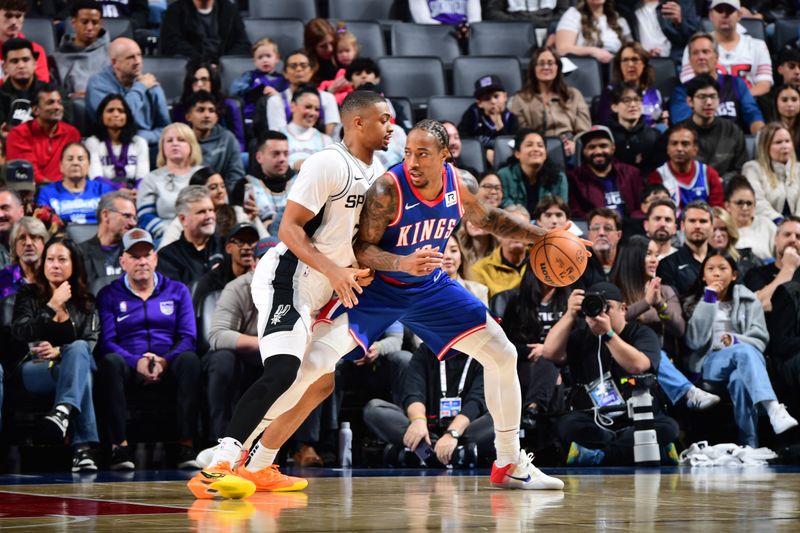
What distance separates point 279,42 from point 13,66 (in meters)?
2.71

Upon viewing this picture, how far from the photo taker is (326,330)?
205 inches

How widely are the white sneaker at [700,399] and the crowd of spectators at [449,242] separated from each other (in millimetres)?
15

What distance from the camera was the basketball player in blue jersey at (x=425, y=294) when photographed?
16.7 ft

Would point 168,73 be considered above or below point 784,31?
below

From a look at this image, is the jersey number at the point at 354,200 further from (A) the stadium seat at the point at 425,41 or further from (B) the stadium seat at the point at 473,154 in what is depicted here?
(A) the stadium seat at the point at 425,41

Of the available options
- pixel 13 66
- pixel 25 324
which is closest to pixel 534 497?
pixel 25 324

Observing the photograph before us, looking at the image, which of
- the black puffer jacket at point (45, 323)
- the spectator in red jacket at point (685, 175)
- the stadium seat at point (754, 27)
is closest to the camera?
the black puffer jacket at point (45, 323)

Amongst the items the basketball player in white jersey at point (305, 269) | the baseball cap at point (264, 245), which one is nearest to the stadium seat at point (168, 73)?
the baseball cap at point (264, 245)

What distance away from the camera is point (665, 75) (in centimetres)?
1191

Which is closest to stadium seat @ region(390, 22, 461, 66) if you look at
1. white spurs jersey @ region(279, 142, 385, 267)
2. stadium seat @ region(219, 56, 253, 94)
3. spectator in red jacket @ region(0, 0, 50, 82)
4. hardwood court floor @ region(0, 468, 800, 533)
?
stadium seat @ region(219, 56, 253, 94)

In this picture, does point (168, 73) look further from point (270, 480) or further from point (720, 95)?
point (270, 480)

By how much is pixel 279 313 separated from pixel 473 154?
5.28m

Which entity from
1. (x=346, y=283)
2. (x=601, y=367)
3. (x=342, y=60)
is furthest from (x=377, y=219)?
(x=342, y=60)

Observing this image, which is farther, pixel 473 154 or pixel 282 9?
pixel 282 9
